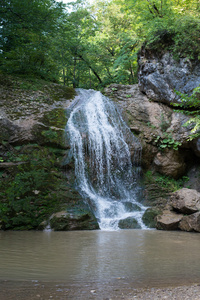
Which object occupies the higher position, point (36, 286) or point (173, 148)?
point (173, 148)

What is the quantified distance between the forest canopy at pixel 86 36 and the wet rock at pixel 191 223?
23.9 ft

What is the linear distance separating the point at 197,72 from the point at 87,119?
16.6 ft

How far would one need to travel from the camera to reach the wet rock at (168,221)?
7.30m

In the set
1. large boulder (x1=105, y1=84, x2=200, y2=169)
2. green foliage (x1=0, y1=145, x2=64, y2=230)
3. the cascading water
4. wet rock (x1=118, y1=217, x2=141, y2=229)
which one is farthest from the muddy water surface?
large boulder (x1=105, y1=84, x2=200, y2=169)

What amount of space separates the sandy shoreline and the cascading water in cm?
519

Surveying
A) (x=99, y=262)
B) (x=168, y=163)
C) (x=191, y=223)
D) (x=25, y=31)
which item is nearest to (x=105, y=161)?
(x=168, y=163)

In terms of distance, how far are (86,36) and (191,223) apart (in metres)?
14.2

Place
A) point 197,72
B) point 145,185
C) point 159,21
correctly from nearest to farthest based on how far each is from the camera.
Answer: point 145,185 → point 197,72 → point 159,21

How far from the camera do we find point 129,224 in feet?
25.4

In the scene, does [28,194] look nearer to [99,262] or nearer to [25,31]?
[99,262]

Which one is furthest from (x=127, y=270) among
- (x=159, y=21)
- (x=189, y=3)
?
(x=189, y=3)

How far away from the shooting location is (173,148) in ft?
35.9

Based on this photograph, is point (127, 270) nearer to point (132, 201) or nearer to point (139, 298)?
point (139, 298)

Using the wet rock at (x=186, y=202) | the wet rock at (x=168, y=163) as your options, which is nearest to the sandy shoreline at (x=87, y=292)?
the wet rock at (x=186, y=202)
